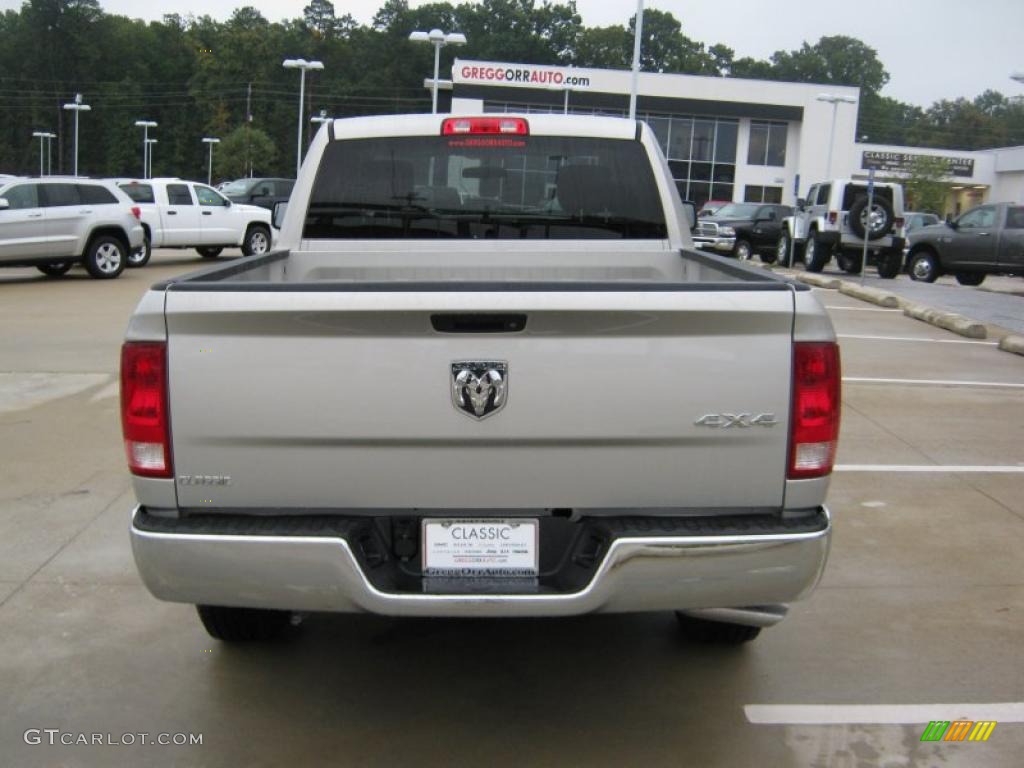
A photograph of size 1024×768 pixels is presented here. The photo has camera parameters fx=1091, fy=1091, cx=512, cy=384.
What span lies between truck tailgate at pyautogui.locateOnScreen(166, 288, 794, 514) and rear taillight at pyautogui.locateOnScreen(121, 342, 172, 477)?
40mm

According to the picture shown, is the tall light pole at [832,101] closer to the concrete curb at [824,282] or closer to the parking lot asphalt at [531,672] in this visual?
the concrete curb at [824,282]

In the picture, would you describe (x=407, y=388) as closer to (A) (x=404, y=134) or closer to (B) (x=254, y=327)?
(B) (x=254, y=327)

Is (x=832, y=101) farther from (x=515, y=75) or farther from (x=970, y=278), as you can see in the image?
(x=970, y=278)

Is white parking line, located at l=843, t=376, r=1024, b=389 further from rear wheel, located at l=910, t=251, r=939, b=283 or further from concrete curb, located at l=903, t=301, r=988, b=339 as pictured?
rear wheel, located at l=910, t=251, r=939, b=283

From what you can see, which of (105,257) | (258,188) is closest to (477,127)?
(105,257)

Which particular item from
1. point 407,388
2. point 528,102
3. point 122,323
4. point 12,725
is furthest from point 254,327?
point 528,102

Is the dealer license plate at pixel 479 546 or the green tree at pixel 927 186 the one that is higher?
the green tree at pixel 927 186

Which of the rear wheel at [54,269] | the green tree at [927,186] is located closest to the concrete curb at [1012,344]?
the rear wheel at [54,269]

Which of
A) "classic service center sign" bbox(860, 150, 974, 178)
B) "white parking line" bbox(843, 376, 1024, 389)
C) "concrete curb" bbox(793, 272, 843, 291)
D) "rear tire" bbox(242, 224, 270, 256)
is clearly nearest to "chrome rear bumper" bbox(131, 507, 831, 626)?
"white parking line" bbox(843, 376, 1024, 389)

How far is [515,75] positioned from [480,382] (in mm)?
56029

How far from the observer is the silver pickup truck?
9.86 feet

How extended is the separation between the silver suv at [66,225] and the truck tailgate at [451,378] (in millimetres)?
16440

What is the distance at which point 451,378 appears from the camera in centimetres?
300

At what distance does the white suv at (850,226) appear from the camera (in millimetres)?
24734
